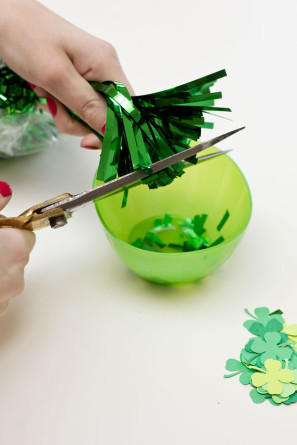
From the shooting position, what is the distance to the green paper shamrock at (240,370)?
2.90ft

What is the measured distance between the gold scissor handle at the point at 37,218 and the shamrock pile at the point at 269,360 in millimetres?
335

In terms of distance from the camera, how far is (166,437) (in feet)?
2.69

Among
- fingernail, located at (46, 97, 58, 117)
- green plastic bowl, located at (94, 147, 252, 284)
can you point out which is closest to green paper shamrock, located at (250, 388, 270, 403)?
green plastic bowl, located at (94, 147, 252, 284)

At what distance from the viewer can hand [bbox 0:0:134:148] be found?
38.5 inches

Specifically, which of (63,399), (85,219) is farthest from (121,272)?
(63,399)

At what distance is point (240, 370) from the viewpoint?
2.94ft

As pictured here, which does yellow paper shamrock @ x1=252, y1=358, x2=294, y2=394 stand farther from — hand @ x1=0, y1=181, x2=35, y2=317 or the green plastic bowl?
hand @ x1=0, y1=181, x2=35, y2=317

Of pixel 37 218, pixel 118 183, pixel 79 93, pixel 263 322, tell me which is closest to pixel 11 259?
pixel 37 218

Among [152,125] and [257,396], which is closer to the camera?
[257,396]

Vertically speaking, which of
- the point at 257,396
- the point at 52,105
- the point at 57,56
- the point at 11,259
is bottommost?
the point at 257,396

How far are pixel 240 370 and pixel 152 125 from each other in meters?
0.41

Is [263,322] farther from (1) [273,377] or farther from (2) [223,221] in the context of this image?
(2) [223,221]

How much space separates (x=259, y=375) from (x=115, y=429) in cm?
23

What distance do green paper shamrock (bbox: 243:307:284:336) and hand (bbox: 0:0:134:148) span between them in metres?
0.40
